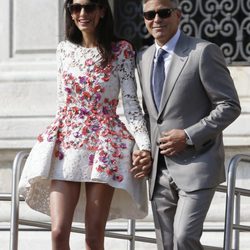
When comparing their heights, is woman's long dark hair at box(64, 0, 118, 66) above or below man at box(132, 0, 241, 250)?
above

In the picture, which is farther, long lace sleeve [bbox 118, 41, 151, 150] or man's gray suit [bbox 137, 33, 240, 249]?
long lace sleeve [bbox 118, 41, 151, 150]

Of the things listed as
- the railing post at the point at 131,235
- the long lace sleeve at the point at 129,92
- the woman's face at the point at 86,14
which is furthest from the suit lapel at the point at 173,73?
the railing post at the point at 131,235

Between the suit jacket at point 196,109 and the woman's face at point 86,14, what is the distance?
0.45 meters

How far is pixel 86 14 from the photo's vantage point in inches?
299

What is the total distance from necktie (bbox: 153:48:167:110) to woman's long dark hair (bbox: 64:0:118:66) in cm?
32

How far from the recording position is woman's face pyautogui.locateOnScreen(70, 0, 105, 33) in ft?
24.9

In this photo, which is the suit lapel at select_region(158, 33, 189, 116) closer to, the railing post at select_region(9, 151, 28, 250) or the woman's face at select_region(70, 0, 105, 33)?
the woman's face at select_region(70, 0, 105, 33)

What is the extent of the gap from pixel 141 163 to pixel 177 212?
38 cm

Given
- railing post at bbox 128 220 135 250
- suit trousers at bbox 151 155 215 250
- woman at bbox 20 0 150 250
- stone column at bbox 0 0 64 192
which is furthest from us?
stone column at bbox 0 0 64 192

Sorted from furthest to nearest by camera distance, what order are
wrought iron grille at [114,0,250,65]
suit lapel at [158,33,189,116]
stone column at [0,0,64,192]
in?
wrought iron grille at [114,0,250,65] → stone column at [0,0,64,192] → suit lapel at [158,33,189,116]

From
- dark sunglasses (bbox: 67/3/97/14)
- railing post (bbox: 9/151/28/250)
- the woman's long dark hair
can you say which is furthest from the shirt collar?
railing post (bbox: 9/151/28/250)

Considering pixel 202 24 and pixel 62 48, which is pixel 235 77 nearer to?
pixel 202 24

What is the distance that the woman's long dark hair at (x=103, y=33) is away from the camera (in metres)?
7.60

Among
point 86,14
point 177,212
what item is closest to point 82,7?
point 86,14
